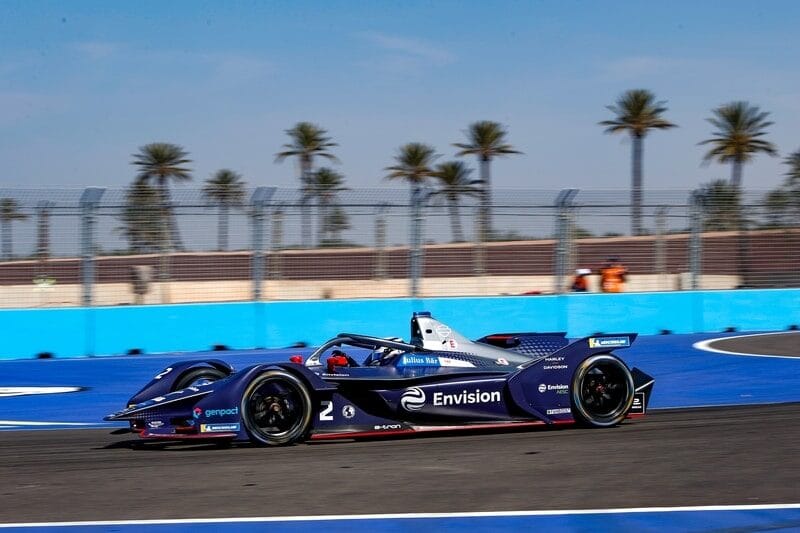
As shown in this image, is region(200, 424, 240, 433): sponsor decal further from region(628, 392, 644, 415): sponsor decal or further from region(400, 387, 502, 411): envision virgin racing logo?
region(628, 392, 644, 415): sponsor decal

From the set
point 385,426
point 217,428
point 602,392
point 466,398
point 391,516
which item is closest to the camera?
point 391,516

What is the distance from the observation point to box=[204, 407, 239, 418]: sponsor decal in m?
7.82

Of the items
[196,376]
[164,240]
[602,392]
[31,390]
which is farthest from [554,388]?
[164,240]

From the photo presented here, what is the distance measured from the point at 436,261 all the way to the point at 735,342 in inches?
186

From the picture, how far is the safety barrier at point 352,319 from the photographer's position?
1476 centimetres

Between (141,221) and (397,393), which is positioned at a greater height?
(141,221)

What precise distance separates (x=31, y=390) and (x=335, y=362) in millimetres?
5382

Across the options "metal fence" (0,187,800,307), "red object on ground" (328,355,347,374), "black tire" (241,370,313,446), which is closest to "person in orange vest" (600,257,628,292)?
"metal fence" (0,187,800,307)

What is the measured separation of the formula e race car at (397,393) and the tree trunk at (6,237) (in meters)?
6.47

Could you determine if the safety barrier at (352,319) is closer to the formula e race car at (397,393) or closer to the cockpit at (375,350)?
the formula e race car at (397,393)

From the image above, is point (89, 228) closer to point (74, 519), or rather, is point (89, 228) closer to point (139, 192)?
point (139, 192)

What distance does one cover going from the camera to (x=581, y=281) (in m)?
17.1

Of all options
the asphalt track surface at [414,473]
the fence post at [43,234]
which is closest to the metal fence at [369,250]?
the fence post at [43,234]

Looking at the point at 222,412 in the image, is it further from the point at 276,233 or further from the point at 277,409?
the point at 276,233
